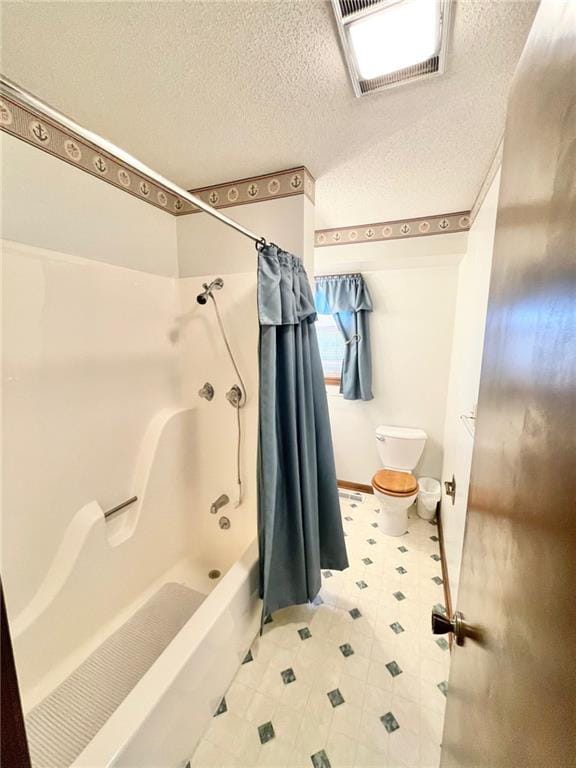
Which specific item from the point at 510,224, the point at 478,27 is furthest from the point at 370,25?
the point at 510,224

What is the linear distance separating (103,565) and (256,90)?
2.06 meters

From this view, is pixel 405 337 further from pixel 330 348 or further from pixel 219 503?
pixel 219 503

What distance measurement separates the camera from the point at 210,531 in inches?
72.9

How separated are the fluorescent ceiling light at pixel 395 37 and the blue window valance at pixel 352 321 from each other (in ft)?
5.23

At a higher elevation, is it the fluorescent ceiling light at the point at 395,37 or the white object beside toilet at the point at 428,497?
the fluorescent ceiling light at the point at 395,37

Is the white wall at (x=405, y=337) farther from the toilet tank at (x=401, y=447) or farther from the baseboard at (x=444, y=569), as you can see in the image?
the baseboard at (x=444, y=569)

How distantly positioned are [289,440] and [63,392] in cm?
100

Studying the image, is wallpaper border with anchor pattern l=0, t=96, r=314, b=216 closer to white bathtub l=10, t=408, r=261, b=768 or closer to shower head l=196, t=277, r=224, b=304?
shower head l=196, t=277, r=224, b=304

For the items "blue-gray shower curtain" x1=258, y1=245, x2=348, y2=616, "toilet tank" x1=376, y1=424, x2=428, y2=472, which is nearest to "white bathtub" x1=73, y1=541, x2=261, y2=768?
"blue-gray shower curtain" x1=258, y1=245, x2=348, y2=616

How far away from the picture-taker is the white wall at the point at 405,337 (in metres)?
2.29

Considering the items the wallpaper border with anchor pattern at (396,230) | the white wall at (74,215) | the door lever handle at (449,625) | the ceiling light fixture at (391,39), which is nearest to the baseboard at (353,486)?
the door lever handle at (449,625)

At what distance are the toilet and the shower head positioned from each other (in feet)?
5.87

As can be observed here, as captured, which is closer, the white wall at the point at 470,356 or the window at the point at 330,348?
the white wall at the point at 470,356

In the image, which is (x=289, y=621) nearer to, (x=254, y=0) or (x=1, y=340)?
(x=1, y=340)
